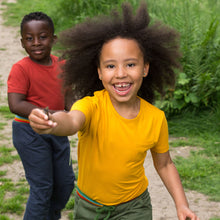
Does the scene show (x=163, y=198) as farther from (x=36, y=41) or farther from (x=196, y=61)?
(x=196, y=61)

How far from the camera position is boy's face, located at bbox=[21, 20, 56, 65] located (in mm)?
2746

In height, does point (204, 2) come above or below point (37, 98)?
above

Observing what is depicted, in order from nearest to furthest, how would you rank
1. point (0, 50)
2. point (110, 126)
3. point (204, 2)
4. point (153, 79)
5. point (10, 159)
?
point (110, 126), point (153, 79), point (10, 159), point (204, 2), point (0, 50)

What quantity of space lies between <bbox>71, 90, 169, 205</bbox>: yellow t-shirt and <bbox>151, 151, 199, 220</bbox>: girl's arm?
0.13 metres

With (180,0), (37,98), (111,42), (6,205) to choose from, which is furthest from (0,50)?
(111,42)

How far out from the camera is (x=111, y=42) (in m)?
2.06

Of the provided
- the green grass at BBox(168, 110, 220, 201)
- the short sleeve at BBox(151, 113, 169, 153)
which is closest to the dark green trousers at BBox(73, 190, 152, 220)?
the short sleeve at BBox(151, 113, 169, 153)

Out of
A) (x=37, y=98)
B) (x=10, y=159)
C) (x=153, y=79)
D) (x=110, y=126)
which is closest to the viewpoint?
(x=110, y=126)

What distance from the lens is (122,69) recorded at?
6.39ft

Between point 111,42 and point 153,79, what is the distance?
45 cm

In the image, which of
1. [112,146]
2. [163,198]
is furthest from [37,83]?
[163,198]

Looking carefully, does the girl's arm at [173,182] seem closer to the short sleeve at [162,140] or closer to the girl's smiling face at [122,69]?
the short sleeve at [162,140]

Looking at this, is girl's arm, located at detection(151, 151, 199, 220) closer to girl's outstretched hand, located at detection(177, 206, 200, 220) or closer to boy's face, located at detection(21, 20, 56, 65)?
girl's outstretched hand, located at detection(177, 206, 200, 220)

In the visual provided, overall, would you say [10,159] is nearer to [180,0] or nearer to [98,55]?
[98,55]
